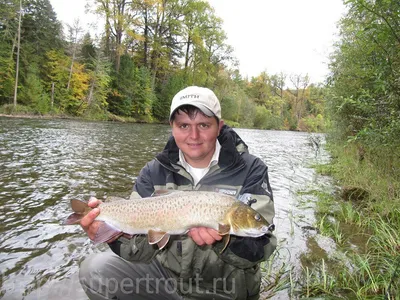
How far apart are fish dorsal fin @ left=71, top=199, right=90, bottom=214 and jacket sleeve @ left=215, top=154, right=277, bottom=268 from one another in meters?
1.23

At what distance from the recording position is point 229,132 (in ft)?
9.87

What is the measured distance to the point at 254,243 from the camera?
238cm

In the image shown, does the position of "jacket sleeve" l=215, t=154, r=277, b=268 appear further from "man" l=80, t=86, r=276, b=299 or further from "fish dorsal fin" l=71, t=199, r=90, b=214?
"fish dorsal fin" l=71, t=199, r=90, b=214

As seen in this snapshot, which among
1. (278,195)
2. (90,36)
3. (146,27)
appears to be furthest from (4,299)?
(146,27)

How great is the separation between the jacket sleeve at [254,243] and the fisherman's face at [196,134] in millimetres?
545

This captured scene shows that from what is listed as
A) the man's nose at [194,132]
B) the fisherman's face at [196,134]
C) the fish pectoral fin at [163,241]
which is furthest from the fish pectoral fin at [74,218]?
the man's nose at [194,132]

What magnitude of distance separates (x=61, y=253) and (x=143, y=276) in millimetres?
2077

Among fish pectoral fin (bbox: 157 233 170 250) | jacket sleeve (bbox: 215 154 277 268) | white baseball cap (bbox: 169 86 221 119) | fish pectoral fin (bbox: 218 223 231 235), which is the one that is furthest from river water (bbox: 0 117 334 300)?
white baseball cap (bbox: 169 86 221 119)

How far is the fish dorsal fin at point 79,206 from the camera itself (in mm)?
2489

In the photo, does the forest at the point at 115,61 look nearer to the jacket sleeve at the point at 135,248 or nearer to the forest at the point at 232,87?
the forest at the point at 232,87

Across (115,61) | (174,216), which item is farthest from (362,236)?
(115,61)

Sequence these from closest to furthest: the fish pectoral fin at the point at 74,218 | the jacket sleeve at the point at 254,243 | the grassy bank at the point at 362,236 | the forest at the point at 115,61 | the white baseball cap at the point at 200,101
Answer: the jacket sleeve at the point at 254,243
the fish pectoral fin at the point at 74,218
the white baseball cap at the point at 200,101
the grassy bank at the point at 362,236
the forest at the point at 115,61

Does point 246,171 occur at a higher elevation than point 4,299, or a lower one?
higher

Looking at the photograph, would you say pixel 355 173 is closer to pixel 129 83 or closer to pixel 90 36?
pixel 129 83
